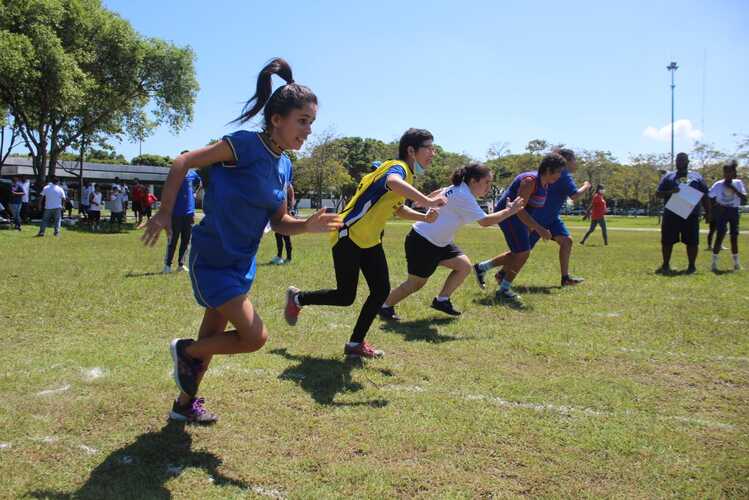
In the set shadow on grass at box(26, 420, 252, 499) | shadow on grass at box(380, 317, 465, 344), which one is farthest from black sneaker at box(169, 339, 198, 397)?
shadow on grass at box(380, 317, 465, 344)

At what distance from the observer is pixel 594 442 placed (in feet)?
11.1

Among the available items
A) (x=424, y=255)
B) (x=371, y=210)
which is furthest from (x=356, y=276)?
(x=424, y=255)

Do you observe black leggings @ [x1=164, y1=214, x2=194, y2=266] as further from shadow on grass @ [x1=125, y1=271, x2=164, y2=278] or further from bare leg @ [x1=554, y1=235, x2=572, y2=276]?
bare leg @ [x1=554, y1=235, x2=572, y2=276]

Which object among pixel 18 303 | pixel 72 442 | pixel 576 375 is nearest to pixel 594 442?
pixel 576 375

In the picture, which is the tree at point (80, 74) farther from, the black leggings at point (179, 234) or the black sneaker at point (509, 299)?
the black sneaker at point (509, 299)

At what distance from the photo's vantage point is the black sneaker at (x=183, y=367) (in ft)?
11.3

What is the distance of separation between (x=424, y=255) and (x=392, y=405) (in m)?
2.79

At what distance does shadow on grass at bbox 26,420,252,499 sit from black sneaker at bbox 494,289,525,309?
509 cm

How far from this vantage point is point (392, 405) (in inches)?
155

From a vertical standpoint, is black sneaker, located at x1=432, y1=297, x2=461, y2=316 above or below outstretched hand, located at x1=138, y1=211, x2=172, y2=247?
below

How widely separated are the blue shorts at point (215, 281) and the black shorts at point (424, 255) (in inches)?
131

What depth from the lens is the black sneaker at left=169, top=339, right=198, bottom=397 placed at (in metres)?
3.43

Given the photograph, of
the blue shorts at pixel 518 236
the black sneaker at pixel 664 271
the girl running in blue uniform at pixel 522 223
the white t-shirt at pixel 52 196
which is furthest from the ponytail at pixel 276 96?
the white t-shirt at pixel 52 196

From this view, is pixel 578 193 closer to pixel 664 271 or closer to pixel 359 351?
pixel 664 271
